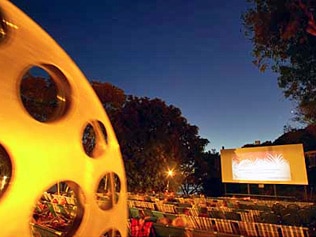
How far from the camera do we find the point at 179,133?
20.8 metres

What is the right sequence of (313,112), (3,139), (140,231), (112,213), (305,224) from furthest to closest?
(313,112) → (305,224) → (140,231) → (112,213) → (3,139)

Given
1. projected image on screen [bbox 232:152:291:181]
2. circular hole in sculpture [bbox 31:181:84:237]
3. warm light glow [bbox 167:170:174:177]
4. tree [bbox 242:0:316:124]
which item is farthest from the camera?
warm light glow [bbox 167:170:174:177]

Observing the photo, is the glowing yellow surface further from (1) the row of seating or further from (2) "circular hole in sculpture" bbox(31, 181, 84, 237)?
(1) the row of seating

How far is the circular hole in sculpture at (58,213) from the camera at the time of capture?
1973 millimetres

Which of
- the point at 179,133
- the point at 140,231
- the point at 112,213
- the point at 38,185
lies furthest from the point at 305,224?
the point at 179,133

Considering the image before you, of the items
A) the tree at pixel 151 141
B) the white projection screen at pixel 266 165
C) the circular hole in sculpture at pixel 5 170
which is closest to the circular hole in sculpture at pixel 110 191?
the circular hole in sculpture at pixel 5 170

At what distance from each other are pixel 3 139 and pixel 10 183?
0.21m

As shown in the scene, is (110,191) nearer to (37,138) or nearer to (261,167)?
(37,138)

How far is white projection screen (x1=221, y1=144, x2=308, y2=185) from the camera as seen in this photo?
561 inches

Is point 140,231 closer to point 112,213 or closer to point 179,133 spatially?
point 112,213

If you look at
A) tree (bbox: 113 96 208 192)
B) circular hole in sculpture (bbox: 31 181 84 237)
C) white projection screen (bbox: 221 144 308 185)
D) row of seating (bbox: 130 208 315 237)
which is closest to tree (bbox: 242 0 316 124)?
white projection screen (bbox: 221 144 308 185)

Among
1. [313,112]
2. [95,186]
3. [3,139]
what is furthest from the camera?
[313,112]

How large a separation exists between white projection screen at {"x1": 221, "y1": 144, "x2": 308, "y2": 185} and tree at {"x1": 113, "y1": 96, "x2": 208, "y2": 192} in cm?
343

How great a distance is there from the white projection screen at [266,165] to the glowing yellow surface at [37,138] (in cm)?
1364
